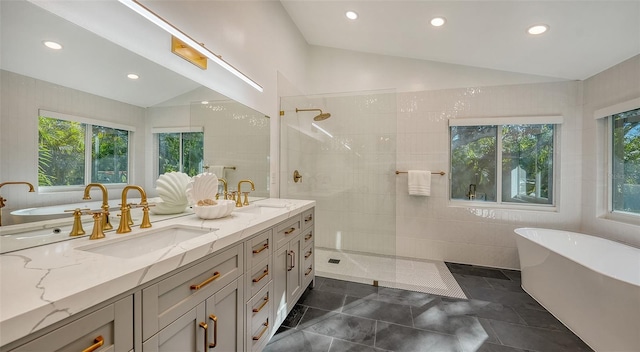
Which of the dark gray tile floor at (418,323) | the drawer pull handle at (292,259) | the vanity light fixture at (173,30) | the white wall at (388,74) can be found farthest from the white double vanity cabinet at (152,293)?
the white wall at (388,74)

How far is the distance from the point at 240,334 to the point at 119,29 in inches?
61.8

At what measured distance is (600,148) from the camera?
8.02 ft

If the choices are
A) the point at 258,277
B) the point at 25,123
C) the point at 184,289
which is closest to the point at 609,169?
the point at 258,277

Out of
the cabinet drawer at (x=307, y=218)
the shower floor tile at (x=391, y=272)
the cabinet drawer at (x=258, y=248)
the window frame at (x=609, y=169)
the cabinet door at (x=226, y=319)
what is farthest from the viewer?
the shower floor tile at (x=391, y=272)

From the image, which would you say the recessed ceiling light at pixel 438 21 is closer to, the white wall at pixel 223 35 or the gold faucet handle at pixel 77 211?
the white wall at pixel 223 35

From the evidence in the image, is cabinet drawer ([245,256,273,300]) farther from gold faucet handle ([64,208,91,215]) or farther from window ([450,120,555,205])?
window ([450,120,555,205])

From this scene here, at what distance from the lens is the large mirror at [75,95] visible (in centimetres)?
82

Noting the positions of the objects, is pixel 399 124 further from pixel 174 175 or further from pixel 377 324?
pixel 174 175

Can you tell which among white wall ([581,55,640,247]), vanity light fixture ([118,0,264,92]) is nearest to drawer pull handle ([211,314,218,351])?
vanity light fixture ([118,0,264,92])

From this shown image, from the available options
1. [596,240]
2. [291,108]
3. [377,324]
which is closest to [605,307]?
[596,240]

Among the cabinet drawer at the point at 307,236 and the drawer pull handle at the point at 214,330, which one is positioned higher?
the cabinet drawer at the point at 307,236

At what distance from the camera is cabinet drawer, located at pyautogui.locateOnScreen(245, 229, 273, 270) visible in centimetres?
129

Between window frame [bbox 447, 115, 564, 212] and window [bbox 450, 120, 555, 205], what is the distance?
0.04 ft

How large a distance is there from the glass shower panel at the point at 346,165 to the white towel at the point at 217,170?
0.93 m
